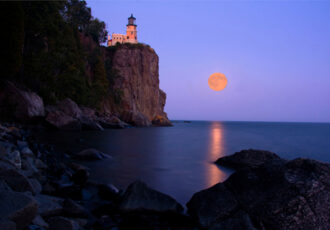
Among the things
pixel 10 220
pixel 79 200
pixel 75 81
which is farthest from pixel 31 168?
pixel 75 81

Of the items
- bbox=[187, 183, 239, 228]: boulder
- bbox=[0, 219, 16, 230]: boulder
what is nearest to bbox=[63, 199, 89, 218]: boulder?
bbox=[0, 219, 16, 230]: boulder

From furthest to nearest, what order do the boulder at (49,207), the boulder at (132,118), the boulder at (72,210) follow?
the boulder at (132,118)
the boulder at (72,210)
the boulder at (49,207)

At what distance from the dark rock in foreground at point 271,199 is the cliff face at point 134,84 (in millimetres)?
44261

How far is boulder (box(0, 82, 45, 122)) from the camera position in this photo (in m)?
18.1

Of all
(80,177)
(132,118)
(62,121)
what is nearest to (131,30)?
(132,118)

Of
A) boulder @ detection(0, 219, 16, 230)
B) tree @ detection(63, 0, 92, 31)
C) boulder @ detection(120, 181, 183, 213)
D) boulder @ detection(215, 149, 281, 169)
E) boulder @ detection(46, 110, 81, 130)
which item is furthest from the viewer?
tree @ detection(63, 0, 92, 31)

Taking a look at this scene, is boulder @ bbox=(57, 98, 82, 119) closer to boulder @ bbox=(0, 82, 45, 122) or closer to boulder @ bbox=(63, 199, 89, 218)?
boulder @ bbox=(0, 82, 45, 122)

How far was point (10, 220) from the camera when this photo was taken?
8.35ft

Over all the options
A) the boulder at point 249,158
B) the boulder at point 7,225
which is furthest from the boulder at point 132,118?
the boulder at point 7,225

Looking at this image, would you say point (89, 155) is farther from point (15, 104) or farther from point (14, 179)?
point (15, 104)

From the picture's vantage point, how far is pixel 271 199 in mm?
3967

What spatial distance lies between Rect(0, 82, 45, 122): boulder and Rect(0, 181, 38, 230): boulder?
18.1 meters

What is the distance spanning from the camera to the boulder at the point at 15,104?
1811cm

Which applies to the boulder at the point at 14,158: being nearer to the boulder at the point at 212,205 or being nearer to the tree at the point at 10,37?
the boulder at the point at 212,205
